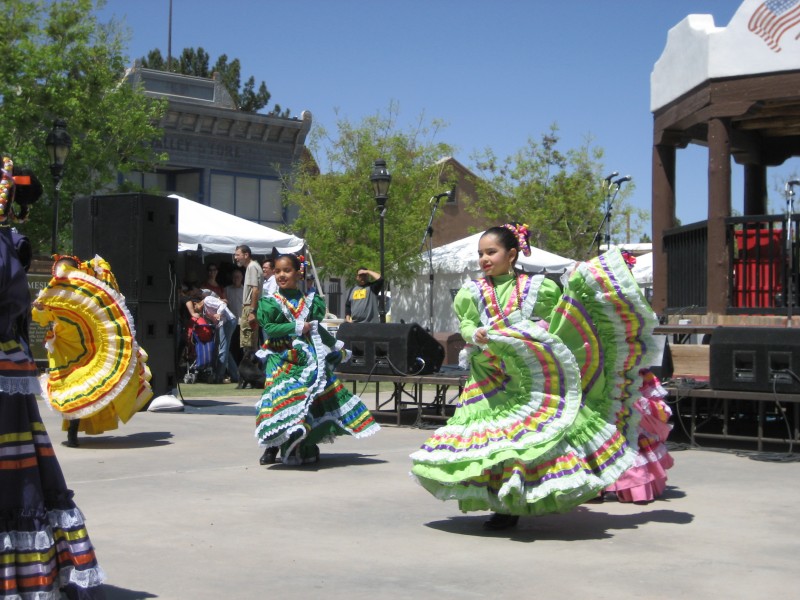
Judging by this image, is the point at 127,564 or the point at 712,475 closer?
the point at 127,564

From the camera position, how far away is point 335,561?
6.02 m

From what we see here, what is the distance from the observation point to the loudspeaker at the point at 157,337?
533 inches

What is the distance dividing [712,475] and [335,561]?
443 cm

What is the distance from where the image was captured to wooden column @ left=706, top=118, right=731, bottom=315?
1238 cm

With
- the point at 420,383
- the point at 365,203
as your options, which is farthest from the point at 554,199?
the point at 420,383

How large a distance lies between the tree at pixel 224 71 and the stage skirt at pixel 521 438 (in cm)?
6394

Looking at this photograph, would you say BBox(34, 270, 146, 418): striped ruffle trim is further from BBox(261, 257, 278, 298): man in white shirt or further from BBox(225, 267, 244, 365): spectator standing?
BBox(225, 267, 244, 365): spectator standing

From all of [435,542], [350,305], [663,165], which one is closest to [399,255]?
[350,305]

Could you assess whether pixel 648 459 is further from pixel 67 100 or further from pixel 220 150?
pixel 220 150

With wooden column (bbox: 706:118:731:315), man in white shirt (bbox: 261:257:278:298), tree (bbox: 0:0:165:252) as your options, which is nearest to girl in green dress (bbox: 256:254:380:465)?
man in white shirt (bbox: 261:257:278:298)

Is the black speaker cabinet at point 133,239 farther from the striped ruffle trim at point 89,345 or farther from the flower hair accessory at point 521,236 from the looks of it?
the flower hair accessory at point 521,236

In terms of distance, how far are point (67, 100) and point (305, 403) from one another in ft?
71.1

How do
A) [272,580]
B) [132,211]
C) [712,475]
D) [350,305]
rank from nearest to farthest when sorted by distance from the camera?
[272,580] → [712,475] → [132,211] → [350,305]

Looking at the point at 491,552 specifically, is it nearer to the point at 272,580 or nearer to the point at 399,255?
the point at 272,580
